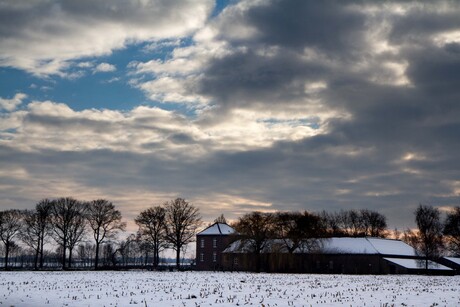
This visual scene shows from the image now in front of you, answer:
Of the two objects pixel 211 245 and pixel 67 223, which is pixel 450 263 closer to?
pixel 211 245

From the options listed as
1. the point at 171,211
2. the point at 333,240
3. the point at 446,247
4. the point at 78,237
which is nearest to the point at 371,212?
the point at 446,247

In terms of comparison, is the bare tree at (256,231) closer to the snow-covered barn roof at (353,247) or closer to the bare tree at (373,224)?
the snow-covered barn roof at (353,247)

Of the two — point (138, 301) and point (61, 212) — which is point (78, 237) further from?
point (138, 301)

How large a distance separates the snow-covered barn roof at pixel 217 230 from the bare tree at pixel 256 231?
21212 mm

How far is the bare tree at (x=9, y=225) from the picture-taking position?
316ft

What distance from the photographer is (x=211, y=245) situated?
111 metres

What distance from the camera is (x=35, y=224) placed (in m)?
96.7

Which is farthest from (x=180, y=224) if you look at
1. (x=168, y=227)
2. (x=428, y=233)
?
(x=428, y=233)

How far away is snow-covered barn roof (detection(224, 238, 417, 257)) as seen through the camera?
294 ft

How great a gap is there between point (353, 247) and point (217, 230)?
30913mm

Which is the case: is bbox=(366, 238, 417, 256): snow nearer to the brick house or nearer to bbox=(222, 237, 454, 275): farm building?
bbox=(222, 237, 454, 275): farm building

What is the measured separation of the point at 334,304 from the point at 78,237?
80009 mm

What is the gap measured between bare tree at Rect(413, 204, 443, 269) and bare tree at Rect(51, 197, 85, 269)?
68.3 m

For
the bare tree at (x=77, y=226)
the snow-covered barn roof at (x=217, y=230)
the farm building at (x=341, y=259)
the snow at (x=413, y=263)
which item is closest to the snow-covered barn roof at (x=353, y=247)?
the farm building at (x=341, y=259)
